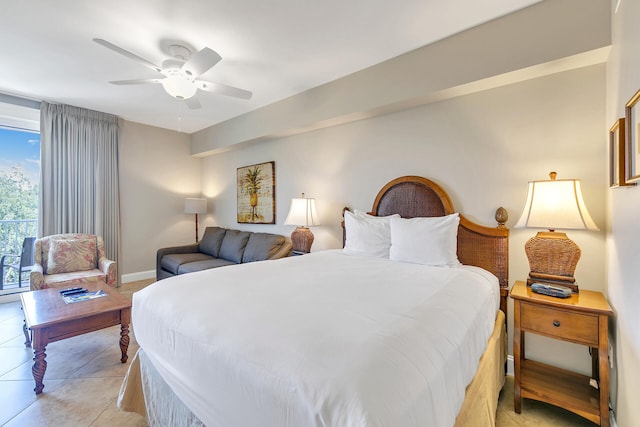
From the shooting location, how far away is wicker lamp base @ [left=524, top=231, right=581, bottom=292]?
1.85 m

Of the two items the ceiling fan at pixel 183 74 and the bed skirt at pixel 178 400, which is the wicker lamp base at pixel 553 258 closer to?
the bed skirt at pixel 178 400

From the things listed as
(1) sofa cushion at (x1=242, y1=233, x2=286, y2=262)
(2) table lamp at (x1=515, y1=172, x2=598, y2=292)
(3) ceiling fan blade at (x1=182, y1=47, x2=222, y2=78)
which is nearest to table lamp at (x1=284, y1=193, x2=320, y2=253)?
(1) sofa cushion at (x1=242, y1=233, x2=286, y2=262)

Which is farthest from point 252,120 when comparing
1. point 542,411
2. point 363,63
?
point 542,411

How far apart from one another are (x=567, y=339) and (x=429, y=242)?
94 cm

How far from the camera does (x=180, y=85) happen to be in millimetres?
2469

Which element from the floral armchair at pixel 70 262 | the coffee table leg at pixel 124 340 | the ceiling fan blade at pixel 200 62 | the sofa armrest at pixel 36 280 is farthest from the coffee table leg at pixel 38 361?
the ceiling fan blade at pixel 200 62

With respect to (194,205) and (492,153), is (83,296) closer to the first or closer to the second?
(194,205)

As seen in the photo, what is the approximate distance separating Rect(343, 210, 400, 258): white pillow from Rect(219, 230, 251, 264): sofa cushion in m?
1.88

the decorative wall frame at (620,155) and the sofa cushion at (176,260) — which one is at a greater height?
the decorative wall frame at (620,155)

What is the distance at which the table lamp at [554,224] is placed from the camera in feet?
5.72

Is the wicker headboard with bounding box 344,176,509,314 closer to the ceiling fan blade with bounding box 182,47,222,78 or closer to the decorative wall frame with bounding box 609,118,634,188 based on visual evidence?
the decorative wall frame with bounding box 609,118,634,188

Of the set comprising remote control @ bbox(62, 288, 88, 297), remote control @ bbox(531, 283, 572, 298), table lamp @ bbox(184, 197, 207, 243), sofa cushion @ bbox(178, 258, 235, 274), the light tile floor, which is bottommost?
the light tile floor

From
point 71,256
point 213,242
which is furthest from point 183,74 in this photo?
point 71,256

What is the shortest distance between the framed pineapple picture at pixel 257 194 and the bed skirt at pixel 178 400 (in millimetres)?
2788
